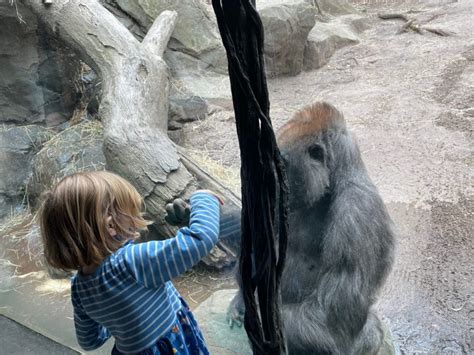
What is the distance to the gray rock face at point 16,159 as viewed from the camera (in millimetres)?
4160

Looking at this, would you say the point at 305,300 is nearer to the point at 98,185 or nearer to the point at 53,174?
the point at 98,185

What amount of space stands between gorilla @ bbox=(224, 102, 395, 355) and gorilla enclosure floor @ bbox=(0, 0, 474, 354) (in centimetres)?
49

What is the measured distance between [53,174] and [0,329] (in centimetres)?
123

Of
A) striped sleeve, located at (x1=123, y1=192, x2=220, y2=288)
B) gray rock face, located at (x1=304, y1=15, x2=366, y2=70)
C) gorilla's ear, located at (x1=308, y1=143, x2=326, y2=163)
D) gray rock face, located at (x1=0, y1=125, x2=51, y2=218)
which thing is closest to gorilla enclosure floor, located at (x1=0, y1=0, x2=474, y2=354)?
gray rock face, located at (x1=304, y1=15, x2=366, y2=70)

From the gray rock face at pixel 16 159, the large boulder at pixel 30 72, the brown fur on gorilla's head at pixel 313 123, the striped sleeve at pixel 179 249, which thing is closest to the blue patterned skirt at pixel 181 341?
the striped sleeve at pixel 179 249

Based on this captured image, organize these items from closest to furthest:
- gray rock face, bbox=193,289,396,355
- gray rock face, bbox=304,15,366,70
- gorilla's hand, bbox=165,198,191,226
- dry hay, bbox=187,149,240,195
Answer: gorilla's hand, bbox=165,198,191,226
gray rock face, bbox=193,289,396,355
dry hay, bbox=187,149,240,195
gray rock face, bbox=304,15,366,70

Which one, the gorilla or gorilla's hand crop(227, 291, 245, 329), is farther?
gorilla's hand crop(227, 291, 245, 329)

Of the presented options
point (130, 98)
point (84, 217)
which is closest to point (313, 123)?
point (84, 217)

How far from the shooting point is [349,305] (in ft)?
6.19

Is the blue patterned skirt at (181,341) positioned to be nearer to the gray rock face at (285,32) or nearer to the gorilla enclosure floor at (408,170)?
the gorilla enclosure floor at (408,170)

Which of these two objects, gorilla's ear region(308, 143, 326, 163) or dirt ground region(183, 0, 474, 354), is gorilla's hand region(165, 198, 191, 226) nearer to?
gorilla's ear region(308, 143, 326, 163)

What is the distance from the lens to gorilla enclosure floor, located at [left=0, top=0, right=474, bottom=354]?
244 centimetres

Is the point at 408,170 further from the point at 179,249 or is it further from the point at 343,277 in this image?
the point at 179,249

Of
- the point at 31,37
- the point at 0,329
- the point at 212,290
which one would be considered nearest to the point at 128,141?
the point at 212,290
